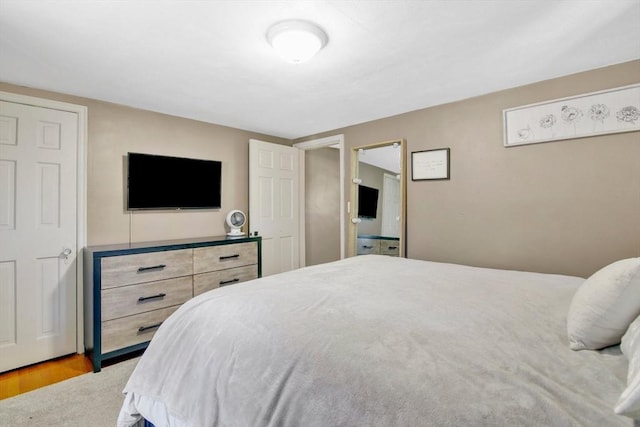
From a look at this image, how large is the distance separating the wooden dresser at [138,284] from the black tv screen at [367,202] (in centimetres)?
161

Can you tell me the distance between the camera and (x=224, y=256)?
3141mm

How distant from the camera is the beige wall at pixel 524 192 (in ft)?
7.06

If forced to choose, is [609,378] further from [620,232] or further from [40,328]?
[40,328]

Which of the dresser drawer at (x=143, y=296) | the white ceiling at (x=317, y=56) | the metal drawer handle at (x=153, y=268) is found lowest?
the dresser drawer at (x=143, y=296)

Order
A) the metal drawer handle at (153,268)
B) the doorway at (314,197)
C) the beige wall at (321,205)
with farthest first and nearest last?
the beige wall at (321,205)
the doorway at (314,197)
the metal drawer handle at (153,268)

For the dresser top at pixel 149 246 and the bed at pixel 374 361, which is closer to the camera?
the bed at pixel 374 361

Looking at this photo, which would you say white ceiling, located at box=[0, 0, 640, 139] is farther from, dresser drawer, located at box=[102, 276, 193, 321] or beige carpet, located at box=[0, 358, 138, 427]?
beige carpet, located at box=[0, 358, 138, 427]

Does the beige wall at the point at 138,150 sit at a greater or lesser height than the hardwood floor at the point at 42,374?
greater

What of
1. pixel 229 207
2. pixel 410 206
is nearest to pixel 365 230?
pixel 410 206

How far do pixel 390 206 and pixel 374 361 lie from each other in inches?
103

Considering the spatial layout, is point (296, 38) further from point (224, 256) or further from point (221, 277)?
point (221, 277)

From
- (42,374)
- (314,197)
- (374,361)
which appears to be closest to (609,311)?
(374,361)

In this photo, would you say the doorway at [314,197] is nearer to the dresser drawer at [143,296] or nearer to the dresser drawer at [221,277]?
the dresser drawer at [221,277]

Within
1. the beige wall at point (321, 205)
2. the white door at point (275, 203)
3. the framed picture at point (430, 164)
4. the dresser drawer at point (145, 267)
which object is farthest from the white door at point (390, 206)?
the dresser drawer at point (145, 267)
